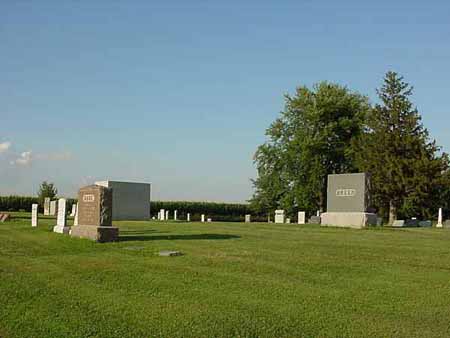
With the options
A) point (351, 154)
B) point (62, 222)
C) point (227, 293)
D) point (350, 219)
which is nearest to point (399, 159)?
point (351, 154)

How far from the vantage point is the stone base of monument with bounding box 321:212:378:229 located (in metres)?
24.7

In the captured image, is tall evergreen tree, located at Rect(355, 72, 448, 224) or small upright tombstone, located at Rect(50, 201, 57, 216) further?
small upright tombstone, located at Rect(50, 201, 57, 216)

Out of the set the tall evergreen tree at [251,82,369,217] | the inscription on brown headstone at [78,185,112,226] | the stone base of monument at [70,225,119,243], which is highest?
the tall evergreen tree at [251,82,369,217]

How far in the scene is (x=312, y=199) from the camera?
47875 millimetres

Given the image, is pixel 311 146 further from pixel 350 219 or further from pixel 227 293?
pixel 227 293

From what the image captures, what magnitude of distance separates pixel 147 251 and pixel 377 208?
104ft

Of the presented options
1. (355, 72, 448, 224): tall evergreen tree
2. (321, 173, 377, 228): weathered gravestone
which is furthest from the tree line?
(321, 173, 377, 228): weathered gravestone

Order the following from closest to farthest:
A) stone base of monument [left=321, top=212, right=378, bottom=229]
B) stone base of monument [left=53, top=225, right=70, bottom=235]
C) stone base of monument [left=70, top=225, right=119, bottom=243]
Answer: stone base of monument [left=70, top=225, right=119, bottom=243] < stone base of monument [left=53, top=225, right=70, bottom=235] < stone base of monument [left=321, top=212, right=378, bottom=229]

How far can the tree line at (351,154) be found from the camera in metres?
37.7

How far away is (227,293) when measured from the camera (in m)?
7.54

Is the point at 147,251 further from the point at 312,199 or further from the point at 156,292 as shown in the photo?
the point at 312,199

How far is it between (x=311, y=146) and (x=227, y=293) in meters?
40.0

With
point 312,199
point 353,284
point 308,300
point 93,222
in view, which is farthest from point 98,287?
point 312,199

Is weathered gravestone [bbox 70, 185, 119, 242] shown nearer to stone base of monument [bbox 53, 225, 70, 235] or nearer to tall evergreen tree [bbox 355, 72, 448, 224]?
stone base of monument [bbox 53, 225, 70, 235]
